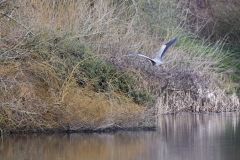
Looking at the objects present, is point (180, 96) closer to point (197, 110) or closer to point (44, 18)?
point (197, 110)

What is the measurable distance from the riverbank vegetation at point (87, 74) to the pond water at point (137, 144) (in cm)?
47

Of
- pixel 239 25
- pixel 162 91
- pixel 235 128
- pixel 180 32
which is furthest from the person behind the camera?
pixel 239 25

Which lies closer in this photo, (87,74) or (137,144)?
(137,144)

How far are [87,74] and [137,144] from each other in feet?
10.0

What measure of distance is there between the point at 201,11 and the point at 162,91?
28.4 feet

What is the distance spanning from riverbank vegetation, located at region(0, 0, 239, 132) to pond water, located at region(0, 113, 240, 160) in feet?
1.53

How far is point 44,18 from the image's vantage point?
15.9m

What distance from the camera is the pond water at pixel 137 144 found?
37.1 feet

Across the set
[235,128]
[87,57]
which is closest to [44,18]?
[87,57]

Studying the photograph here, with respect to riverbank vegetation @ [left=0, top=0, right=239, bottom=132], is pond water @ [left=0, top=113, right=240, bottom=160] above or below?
below

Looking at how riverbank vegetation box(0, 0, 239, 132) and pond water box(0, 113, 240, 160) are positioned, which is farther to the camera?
riverbank vegetation box(0, 0, 239, 132)

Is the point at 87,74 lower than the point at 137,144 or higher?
higher

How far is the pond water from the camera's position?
1130cm

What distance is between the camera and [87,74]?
1518 centimetres
